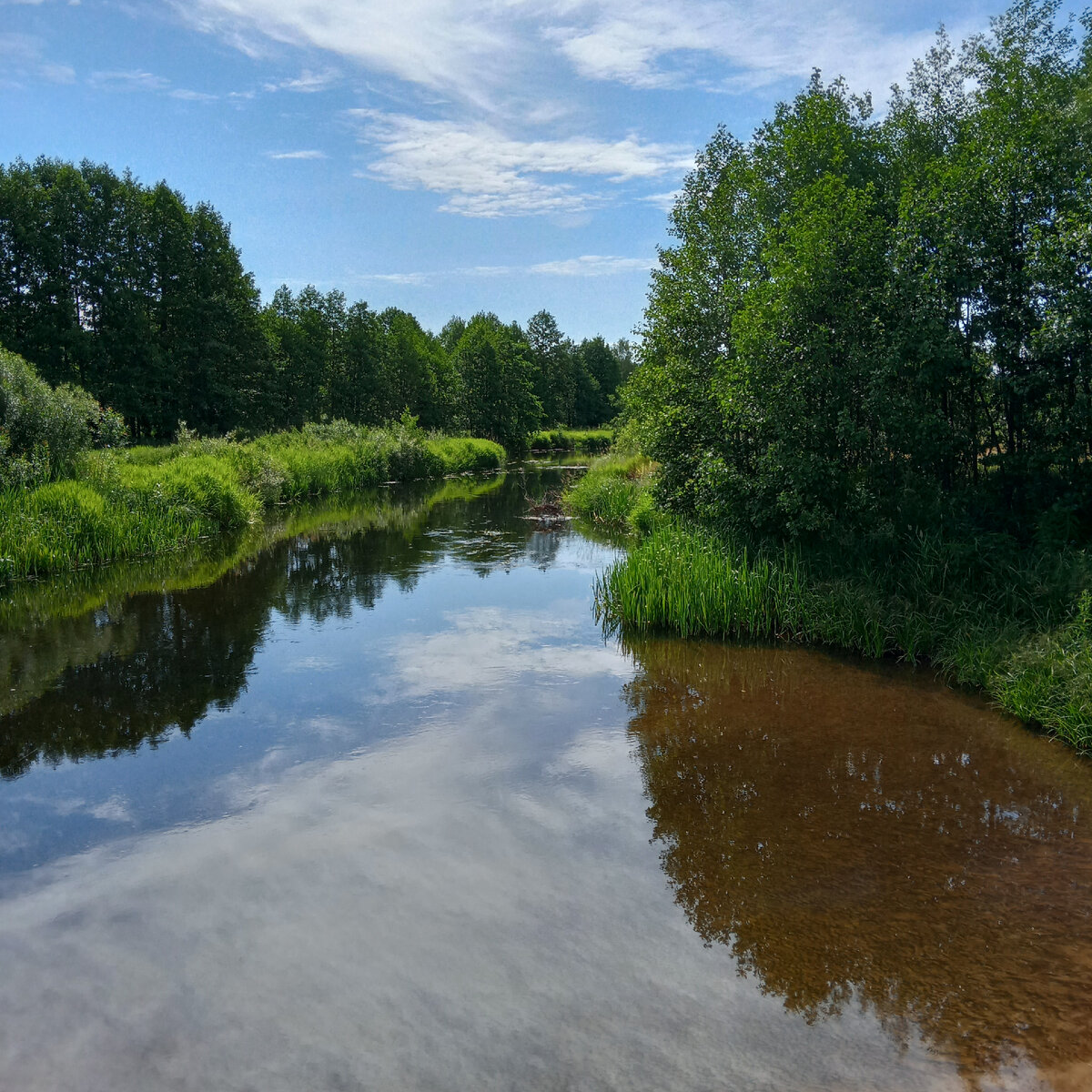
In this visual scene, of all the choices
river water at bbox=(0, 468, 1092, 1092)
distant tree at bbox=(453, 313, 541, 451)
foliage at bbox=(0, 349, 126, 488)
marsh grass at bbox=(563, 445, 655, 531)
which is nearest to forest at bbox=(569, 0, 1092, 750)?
river water at bbox=(0, 468, 1092, 1092)

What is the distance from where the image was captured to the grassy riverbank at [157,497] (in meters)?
15.3

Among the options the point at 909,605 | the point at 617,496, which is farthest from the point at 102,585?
the point at 909,605

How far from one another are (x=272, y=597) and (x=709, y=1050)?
11682 mm

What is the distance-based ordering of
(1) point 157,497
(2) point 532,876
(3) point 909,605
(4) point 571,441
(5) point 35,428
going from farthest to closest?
1. (4) point 571,441
2. (1) point 157,497
3. (5) point 35,428
4. (3) point 909,605
5. (2) point 532,876

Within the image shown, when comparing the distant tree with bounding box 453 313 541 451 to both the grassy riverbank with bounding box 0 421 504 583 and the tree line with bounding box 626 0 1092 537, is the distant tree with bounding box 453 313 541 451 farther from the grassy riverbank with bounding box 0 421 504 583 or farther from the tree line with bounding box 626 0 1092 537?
the tree line with bounding box 626 0 1092 537

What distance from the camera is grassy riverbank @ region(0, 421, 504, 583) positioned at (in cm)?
1526

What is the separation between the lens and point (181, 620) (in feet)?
40.7

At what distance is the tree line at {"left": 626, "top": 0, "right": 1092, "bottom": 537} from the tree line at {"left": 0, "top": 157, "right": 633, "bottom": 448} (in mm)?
33958

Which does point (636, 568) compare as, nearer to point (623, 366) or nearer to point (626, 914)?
point (626, 914)

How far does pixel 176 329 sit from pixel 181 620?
36.5 metres

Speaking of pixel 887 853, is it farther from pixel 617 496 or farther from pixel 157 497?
pixel 157 497

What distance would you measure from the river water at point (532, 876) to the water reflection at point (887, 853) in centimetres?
3

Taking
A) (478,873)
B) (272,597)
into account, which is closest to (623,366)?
(272,597)

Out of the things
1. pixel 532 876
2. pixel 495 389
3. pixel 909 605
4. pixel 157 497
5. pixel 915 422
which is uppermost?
pixel 495 389
